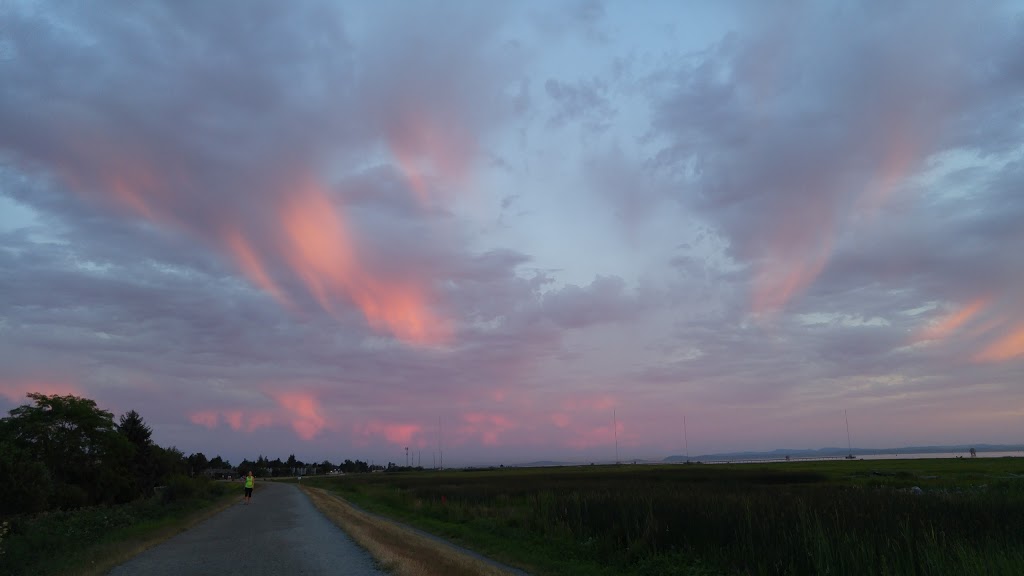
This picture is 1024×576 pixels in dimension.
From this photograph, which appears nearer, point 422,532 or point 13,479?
point 422,532

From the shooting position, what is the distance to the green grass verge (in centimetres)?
1509

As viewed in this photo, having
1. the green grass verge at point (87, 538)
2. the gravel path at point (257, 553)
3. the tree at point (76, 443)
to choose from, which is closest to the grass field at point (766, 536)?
the gravel path at point (257, 553)

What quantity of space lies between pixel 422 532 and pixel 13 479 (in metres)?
27.4

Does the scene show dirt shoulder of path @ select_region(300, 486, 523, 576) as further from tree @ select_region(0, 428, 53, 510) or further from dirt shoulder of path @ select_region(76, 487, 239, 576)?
tree @ select_region(0, 428, 53, 510)

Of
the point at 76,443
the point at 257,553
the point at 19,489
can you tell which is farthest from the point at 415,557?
the point at 76,443

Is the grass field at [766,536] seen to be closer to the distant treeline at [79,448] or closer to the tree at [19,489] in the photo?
the tree at [19,489]

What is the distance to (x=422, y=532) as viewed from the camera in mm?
25016

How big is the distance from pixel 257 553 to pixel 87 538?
11360 millimetres

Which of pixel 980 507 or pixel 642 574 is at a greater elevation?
pixel 980 507

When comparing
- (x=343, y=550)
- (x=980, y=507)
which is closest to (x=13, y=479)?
(x=343, y=550)

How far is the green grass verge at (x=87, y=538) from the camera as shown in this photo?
15.1 metres

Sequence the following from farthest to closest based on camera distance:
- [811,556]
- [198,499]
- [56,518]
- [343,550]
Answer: [198,499] < [56,518] < [343,550] < [811,556]

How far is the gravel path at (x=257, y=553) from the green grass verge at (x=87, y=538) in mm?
745

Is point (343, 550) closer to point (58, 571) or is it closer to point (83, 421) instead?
point (58, 571)
